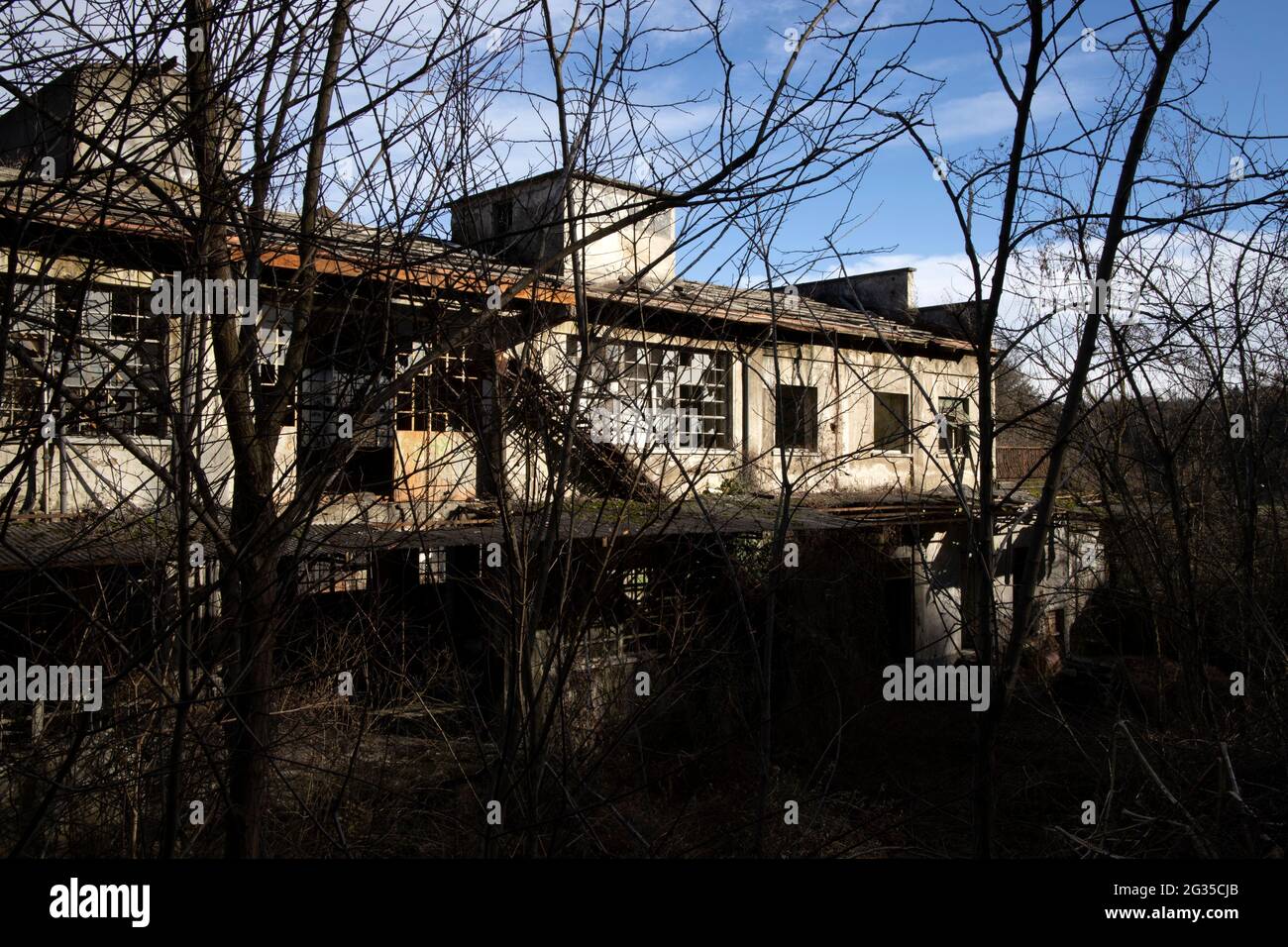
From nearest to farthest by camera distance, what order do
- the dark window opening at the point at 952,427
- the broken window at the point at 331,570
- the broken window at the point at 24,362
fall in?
the broken window at the point at 24,362
the dark window opening at the point at 952,427
the broken window at the point at 331,570

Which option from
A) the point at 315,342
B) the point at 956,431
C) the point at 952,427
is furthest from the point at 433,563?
the point at 952,427

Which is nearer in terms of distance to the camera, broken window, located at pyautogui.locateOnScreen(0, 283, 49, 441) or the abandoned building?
broken window, located at pyautogui.locateOnScreen(0, 283, 49, 441)

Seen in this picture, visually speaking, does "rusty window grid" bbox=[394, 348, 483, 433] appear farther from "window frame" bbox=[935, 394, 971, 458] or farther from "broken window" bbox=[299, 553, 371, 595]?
"window frame" bbox=[935, 394, 971, 458]

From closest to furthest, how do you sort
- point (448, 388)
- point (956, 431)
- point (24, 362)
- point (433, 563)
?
point (24, 362), point (448, 388), point (956, 431), point (433, 563)

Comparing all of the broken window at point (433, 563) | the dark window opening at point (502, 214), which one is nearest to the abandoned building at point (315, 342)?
the dark window opening at point (502, 214)

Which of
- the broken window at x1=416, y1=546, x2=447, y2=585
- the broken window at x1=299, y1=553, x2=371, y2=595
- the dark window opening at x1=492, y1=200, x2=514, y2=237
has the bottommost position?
the broken window at x1=416, y1=546, x2=447, y2=585

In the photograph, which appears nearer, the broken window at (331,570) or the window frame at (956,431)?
the window frame at (956,431)

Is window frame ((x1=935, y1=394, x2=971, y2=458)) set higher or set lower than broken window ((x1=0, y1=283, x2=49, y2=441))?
lower

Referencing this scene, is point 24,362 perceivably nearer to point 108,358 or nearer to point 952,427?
point 108,358

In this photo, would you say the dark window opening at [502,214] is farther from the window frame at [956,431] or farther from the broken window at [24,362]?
the window frame at [956,431]

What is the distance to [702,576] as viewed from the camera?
40.0 ft

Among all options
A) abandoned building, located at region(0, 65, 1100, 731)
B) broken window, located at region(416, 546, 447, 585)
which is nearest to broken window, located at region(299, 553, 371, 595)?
abandoned building, located at region(0, 65, 1100, 731)
